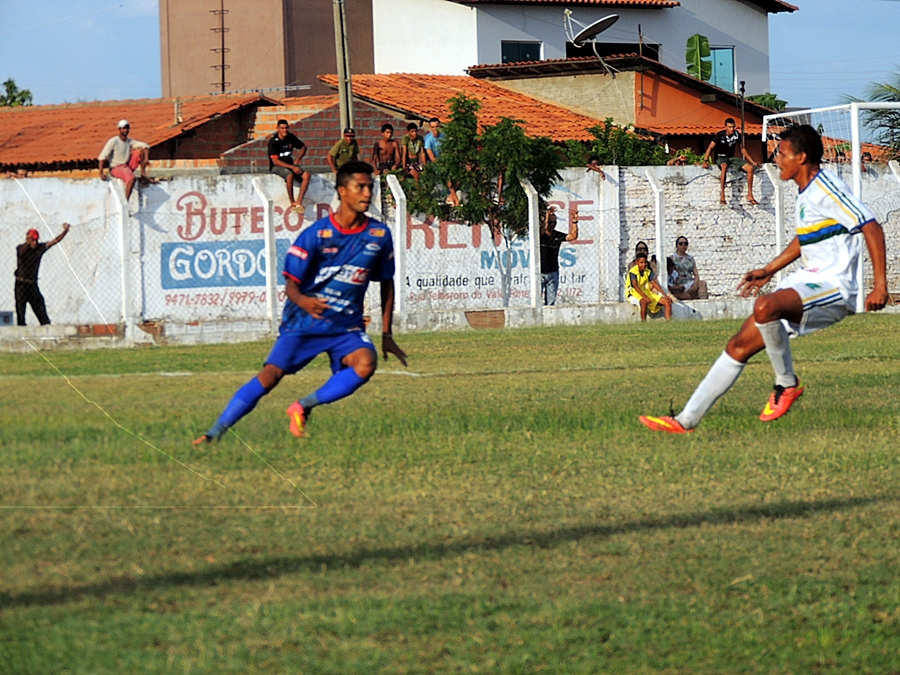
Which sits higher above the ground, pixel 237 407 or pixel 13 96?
pixel 13 96

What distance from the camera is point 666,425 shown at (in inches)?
336

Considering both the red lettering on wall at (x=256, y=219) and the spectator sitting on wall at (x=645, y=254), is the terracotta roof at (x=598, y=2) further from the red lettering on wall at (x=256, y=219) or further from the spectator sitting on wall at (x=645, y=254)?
the red lettering on wall at (x=256, y=219)

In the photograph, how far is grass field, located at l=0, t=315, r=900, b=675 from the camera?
4105mm

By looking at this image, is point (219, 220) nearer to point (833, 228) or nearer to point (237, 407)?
point (833, 228)

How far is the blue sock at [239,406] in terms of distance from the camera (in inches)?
243

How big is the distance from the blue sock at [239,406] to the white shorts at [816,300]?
321 cm

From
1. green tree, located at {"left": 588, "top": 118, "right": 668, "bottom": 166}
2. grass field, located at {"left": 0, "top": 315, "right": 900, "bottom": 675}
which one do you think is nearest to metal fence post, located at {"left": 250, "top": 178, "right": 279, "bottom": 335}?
green tree, located at {"left": 588, "top": 118, "right": 668, "bottom": 166}

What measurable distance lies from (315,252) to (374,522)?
8.04ft

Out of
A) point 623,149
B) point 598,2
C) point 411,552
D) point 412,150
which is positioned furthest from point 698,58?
point 411,552

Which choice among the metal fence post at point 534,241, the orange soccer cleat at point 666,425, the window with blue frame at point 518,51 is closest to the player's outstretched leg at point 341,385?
the orange soccer cleat at point 666,425

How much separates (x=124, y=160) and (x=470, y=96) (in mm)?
16868

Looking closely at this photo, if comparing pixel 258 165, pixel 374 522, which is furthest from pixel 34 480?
pixel 258 165

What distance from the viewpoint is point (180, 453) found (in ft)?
17.6

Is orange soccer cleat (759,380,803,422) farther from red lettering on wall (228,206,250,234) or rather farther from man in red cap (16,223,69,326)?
red lettering on wall (228,206,250,234)
